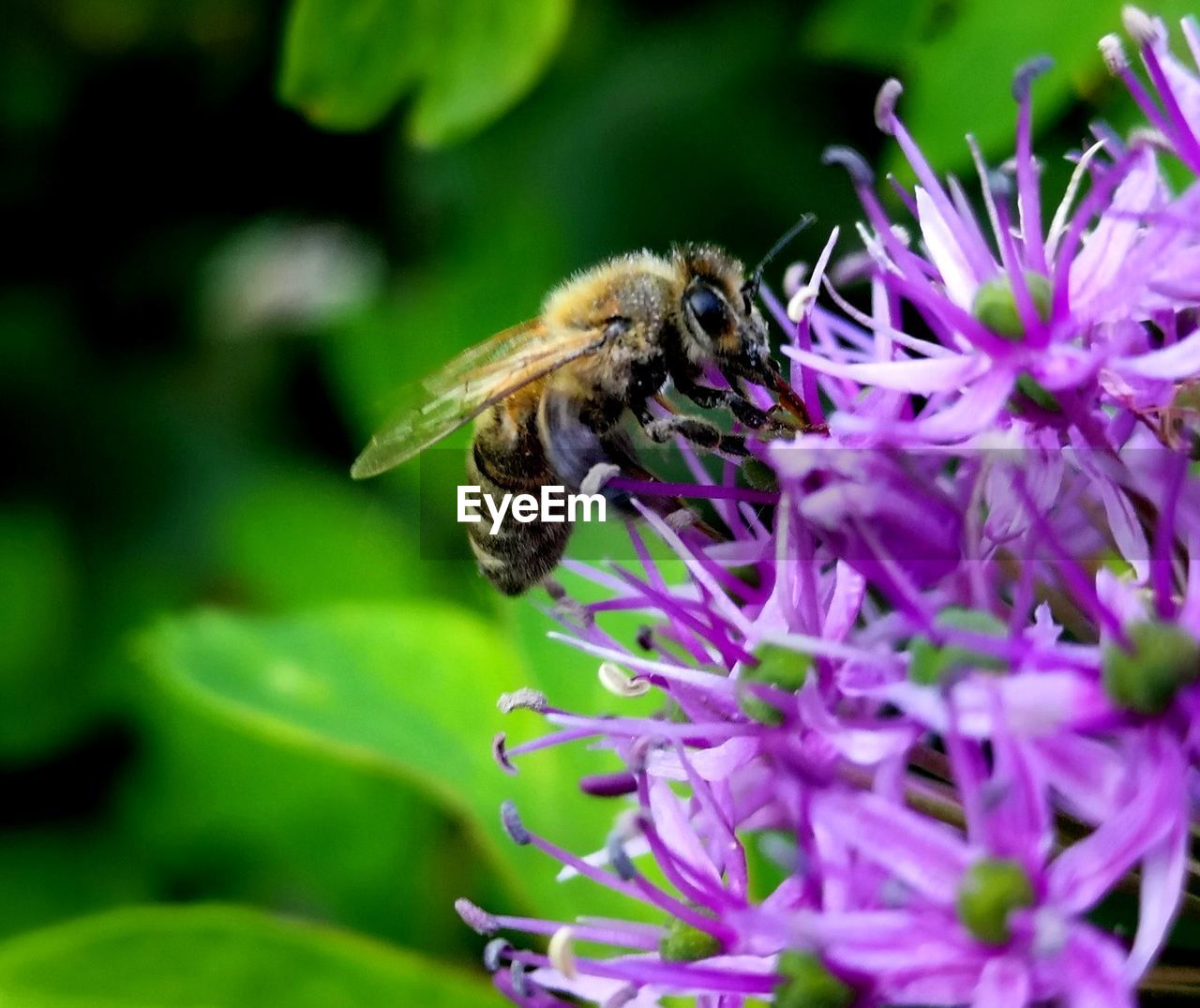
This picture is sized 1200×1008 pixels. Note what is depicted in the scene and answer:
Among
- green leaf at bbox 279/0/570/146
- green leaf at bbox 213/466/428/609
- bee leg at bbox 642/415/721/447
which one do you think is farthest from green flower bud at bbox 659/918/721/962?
green leaf at bbox 213/466/428/609

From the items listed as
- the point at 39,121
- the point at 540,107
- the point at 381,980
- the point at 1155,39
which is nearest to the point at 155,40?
the point at 39,121

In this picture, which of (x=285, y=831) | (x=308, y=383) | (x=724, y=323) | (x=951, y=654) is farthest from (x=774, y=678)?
(x=308, y=383)

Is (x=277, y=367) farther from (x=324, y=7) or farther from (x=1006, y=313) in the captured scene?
(x=1006, y=313)

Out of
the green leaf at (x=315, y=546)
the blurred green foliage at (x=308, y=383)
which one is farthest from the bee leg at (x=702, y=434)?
the green leaf at (x=315, y=546)

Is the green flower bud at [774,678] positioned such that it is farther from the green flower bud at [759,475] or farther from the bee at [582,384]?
the bee at [582,384]

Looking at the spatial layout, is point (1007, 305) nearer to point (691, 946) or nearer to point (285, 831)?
point (691, 946)
